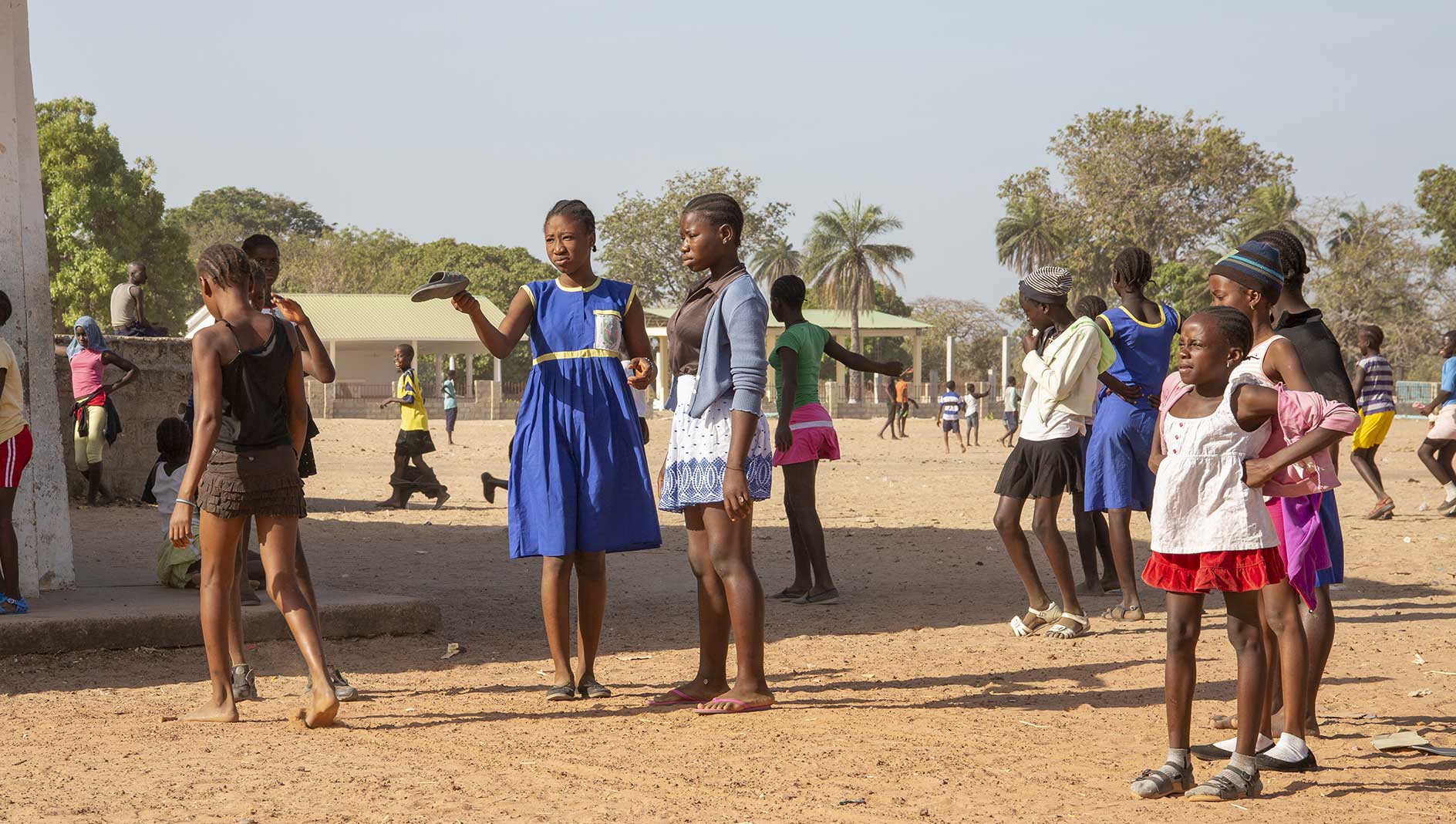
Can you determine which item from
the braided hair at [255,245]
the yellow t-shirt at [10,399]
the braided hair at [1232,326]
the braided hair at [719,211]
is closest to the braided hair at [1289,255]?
the braided hair at [1232,326]

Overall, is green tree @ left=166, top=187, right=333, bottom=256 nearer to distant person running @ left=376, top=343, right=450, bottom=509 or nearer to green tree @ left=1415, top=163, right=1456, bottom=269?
green tree @ left=1415, top=163, right=1456, bottom=269

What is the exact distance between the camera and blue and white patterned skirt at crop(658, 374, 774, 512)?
17.1ft

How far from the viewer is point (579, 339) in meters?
5.52

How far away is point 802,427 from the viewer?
8133mm

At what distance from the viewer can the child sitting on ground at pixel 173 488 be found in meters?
7.24

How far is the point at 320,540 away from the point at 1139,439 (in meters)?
6.50

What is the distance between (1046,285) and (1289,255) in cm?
232

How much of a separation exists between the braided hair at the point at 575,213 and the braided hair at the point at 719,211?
0.41 m

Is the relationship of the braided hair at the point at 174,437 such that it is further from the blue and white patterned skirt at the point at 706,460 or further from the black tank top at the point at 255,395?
the blue and white patterned skirt at the point at 706,460

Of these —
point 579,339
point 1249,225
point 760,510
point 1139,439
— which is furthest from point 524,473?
point 1249,225

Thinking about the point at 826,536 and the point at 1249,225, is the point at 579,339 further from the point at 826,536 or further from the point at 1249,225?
the point at 1249,225

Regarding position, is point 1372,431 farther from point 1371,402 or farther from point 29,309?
point 29,309

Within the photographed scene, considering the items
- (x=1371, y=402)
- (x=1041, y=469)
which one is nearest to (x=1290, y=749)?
(x=1041, y=469)

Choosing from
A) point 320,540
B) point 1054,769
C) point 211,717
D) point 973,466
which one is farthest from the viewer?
point 973,466
